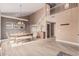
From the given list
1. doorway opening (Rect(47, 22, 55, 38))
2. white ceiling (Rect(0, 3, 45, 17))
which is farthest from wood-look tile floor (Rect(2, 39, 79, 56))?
white ceiling (Rect(0, 3, 45, 17))

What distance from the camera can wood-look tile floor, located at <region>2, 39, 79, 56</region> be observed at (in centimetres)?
171

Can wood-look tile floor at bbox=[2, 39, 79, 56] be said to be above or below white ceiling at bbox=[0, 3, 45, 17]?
below

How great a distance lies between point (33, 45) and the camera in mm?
1777

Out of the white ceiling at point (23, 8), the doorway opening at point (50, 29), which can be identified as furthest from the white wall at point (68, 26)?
the white ceiling at point (23, 8)

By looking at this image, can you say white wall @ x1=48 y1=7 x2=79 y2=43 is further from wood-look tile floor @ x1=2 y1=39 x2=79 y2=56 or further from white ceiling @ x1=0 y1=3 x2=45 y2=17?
white ceiling @ x1=0 y1=3 x2=45 y2=17

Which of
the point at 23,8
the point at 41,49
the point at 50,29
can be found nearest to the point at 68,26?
the point at 50,29

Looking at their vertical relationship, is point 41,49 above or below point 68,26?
below

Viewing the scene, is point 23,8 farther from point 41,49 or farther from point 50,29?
point 41,49

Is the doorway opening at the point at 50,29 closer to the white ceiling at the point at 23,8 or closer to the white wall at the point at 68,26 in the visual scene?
the white wall at the point at 68,26

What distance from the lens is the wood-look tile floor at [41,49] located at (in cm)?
171

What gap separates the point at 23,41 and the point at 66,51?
0.73 m

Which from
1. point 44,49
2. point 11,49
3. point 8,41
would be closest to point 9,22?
point 8,41

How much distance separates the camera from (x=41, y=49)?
1772 millimetres

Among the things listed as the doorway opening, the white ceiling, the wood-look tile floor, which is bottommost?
the wood-look tile floor
